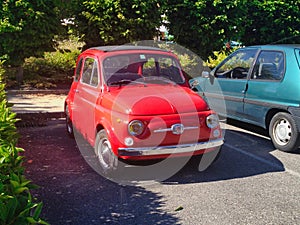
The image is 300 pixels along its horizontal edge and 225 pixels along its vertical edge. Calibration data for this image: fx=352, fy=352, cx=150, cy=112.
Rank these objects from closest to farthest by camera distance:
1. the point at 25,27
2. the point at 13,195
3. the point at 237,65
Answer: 1. the point at 13,195
2. the point at 237,65
3. the point at 25,27

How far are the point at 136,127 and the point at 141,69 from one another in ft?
4.90

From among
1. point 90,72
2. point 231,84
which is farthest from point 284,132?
point 90,72

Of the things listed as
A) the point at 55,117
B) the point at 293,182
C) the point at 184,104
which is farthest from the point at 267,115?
the point at 55,117

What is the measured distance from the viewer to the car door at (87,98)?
5480 millimetres

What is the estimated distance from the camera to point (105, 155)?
4.99 m

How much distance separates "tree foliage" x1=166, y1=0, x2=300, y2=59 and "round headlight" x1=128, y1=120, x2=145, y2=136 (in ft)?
27.0

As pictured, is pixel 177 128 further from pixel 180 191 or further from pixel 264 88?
pixel 264 88

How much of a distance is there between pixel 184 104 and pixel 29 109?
220 inches

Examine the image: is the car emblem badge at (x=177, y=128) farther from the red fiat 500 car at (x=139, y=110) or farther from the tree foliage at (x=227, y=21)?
the tree foliage at (x=227, y=21)

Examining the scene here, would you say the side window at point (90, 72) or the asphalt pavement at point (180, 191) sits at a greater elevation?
the side window at point (90, 72)

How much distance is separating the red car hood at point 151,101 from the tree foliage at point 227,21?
24.1ft

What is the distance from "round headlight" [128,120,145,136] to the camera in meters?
4.52

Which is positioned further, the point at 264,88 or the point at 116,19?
the point at 116,19

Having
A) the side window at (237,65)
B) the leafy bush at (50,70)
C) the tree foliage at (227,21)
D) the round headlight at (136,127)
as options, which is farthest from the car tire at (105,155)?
the tree foliage at (227,21)
